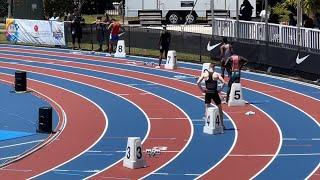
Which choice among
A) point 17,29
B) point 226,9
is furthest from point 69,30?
point 226,9

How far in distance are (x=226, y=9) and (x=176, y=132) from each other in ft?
121

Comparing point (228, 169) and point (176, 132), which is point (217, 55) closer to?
point (176, 132)

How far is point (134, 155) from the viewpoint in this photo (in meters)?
12.3

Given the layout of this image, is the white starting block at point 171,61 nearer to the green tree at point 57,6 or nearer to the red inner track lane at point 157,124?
the red inner track lane at point 157,124

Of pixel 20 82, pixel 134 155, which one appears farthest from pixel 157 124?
pixel 20 82

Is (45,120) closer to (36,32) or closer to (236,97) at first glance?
(236,97)

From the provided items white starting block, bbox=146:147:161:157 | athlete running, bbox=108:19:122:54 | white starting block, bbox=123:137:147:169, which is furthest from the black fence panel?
white starting block, bbox=123:137:147:169

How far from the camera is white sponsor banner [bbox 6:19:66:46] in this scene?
38.9 m

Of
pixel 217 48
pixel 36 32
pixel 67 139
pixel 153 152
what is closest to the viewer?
pixel 153 152

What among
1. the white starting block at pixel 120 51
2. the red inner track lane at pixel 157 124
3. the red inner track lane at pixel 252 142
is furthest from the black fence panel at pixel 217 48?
the red inner track lane at pixel 157 124

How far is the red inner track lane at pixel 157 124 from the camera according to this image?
1246cm

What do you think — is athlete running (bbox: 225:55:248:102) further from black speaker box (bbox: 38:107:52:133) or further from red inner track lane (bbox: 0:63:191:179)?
black speaker box (bbox: 38:107:52:133)

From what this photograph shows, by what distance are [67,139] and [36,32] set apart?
26360 millimetres

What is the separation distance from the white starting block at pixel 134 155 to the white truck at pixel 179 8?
39.9m
